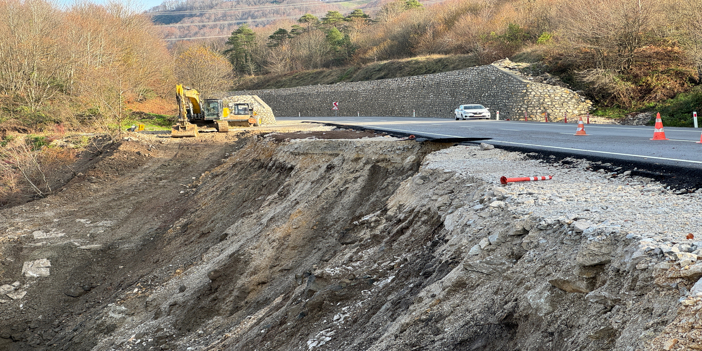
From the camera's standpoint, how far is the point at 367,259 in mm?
7285

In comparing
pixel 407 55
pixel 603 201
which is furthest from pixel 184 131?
pixel 407 55

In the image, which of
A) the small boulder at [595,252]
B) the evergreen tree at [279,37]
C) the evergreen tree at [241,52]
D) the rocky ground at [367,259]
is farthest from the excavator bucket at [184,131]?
the evergreen tree at [279,37]

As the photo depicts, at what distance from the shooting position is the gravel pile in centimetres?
416

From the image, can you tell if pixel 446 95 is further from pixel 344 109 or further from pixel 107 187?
pixel 107 187

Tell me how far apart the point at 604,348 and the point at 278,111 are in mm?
60673

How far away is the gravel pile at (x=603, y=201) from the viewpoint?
4.16 m

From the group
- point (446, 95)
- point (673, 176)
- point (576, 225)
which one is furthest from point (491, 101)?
point (576, 225)

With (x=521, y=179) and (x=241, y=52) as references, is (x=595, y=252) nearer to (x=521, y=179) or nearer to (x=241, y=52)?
(x=521, y=179)

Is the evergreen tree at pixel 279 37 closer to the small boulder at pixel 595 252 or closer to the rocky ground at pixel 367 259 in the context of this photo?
the rocky ground at pixel 367 259

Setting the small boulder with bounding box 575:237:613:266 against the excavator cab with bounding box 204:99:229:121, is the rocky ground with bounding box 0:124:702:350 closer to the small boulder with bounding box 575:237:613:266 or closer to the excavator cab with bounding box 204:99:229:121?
the small boulder with bounding box 575:237:613:266

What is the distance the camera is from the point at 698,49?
23.3m

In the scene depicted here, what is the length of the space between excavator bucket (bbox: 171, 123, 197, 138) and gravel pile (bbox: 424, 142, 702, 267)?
20.5m

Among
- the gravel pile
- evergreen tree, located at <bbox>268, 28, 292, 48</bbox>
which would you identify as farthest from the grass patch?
evergreen tree, located at <bbox>268, 28, 292, 48</bbox>

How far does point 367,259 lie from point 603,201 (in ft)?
10.0
